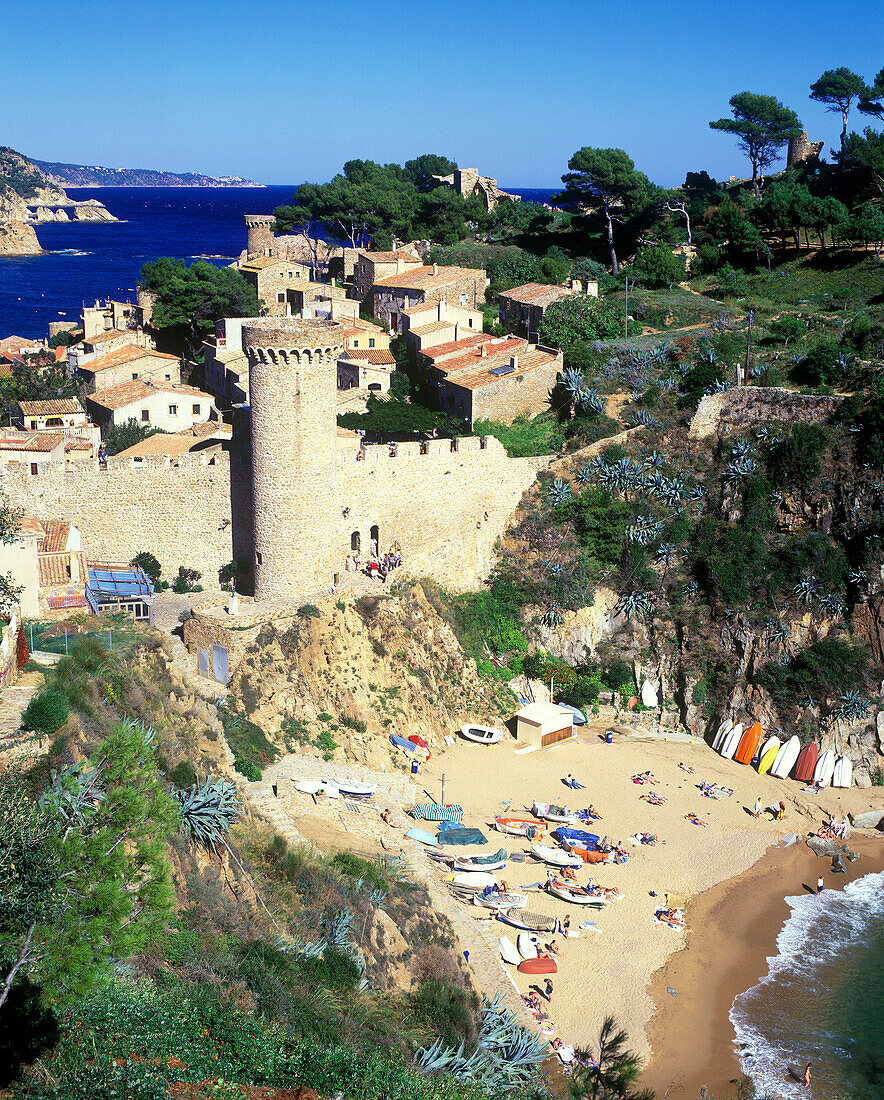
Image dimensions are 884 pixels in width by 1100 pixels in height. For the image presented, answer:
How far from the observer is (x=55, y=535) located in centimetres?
2703

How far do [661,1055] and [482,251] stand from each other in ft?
137

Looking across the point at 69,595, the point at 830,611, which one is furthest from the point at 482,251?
the point at 69,595

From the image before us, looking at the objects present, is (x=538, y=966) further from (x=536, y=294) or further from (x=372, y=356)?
(x=536, y=294)

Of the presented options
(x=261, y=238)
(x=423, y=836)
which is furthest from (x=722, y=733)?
(x=261, y=238)

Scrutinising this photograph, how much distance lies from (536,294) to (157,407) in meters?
16.0

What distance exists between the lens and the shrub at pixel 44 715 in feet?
54.9

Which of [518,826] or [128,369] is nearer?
[518,826]

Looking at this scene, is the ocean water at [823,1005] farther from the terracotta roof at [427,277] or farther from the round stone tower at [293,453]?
the terracotta roof at [427,277]

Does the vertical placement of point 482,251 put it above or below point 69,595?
above

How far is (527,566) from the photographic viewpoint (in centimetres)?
3259

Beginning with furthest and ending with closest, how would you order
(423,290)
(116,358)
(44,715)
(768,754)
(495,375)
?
(423,290), (116,358), (495,375), (768,754), (44,715)

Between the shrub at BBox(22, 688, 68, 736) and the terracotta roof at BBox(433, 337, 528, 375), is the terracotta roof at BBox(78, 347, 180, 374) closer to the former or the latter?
the terracotta roof at BBox(433, 337, 528, 375)

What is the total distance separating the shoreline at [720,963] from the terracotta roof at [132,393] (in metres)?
24.0

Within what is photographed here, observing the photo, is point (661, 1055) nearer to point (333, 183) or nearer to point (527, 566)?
point (527, 566)
